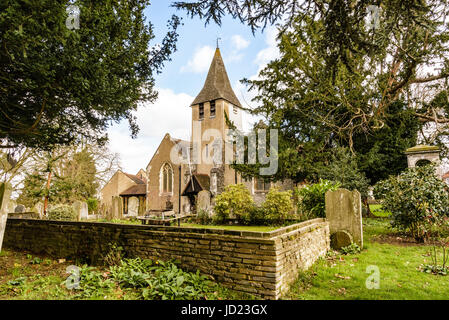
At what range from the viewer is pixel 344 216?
7.81 metres

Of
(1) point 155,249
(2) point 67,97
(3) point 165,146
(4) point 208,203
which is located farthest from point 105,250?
(3) point 165,146

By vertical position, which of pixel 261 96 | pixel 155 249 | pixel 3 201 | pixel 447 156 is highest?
pixel 261 96

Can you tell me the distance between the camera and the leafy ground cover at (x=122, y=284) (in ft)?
13.4

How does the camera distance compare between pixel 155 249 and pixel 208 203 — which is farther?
pixel 208 203

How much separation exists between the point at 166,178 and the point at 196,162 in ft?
14.1

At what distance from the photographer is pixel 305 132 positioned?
1636 centimetres

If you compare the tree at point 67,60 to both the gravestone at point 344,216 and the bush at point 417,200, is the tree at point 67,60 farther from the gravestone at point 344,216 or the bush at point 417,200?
the bush at point 417,200

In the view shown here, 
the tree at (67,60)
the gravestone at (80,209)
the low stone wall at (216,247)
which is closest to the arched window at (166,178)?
the gravestone at (80,209)

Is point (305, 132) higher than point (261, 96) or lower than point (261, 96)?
lower

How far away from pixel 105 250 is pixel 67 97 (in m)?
4.52

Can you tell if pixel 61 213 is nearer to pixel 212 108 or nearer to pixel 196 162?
pixel 196 162

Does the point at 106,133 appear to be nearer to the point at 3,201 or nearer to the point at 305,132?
the point at 3,201

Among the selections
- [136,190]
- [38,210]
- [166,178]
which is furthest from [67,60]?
[136,190]

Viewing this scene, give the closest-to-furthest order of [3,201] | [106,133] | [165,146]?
[3,201] → [106,133] → [165,146]
